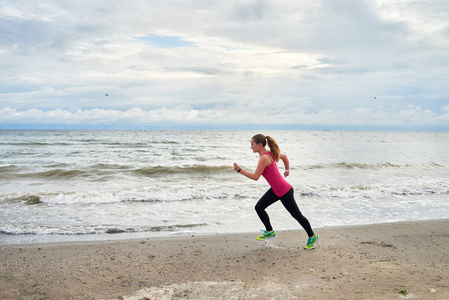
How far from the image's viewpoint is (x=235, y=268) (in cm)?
477

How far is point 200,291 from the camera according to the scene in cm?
389

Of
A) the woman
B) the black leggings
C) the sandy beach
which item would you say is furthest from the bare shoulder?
the sandy beach

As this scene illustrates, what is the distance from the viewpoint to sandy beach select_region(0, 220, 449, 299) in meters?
3.82

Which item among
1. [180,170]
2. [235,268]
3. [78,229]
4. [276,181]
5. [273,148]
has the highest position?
[273,148]

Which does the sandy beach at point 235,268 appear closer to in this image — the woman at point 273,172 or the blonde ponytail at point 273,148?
the woman at point 273,172

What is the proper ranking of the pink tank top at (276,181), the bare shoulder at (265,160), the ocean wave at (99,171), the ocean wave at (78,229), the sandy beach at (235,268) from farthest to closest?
the ocean wave at (99,171)
the ocean wave at (78,229)
the pink tank top at (276,181)
the bare shoulder at (265,160)
the sandy beach at (235,268)

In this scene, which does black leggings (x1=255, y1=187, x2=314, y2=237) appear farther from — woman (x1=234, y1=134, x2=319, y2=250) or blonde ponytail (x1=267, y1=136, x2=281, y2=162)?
blonde ponytail (x1=267, y1=136, x2=281, y2=162)

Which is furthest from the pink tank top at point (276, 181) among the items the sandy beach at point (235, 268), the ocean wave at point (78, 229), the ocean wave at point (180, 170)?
the ocean wave at point (180, 170)

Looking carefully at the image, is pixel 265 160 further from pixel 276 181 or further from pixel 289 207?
pixel 289 207

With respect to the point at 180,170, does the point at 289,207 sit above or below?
above

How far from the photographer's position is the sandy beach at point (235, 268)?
3824 millimetres

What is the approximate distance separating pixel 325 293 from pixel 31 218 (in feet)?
25.0

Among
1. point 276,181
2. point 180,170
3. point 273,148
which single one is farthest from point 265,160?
point 180,170

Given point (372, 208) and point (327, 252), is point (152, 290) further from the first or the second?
point (372, 208)
